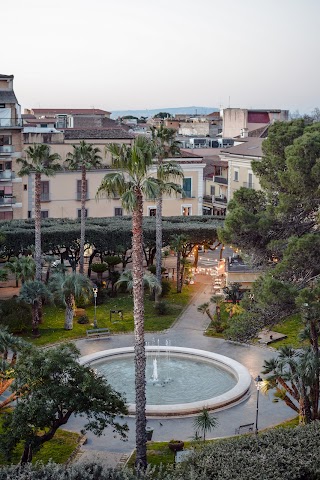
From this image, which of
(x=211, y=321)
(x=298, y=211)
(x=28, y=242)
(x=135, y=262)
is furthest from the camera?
(x=28, y=242)

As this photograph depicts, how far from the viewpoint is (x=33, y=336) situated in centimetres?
3897

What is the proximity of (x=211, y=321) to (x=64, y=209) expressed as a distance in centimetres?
2474

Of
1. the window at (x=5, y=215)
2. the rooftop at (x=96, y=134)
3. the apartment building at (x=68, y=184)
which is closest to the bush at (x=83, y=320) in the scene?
the apartment building at (x=68, y=184)

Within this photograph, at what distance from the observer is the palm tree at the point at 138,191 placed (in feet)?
74.1

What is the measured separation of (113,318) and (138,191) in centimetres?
2077

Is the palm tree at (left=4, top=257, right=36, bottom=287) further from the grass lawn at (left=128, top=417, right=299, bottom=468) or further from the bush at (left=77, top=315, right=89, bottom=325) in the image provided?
the grass lawn at (left=128, top=417, right=299, bottom=468)

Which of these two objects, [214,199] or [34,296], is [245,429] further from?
[214,199]

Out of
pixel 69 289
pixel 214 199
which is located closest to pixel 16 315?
pixel 69 289

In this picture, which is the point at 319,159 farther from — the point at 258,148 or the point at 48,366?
the point at 258,148

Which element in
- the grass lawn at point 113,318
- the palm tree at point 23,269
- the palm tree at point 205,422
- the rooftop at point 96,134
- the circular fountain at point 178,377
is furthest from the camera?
the rooftop at point 96,134

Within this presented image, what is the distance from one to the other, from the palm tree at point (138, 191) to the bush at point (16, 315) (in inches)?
660

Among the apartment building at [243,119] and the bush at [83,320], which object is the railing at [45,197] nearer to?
the bush at [83,320]

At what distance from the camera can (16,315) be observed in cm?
3928

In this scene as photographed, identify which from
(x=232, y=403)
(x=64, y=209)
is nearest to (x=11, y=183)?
(x=64, y=209)
